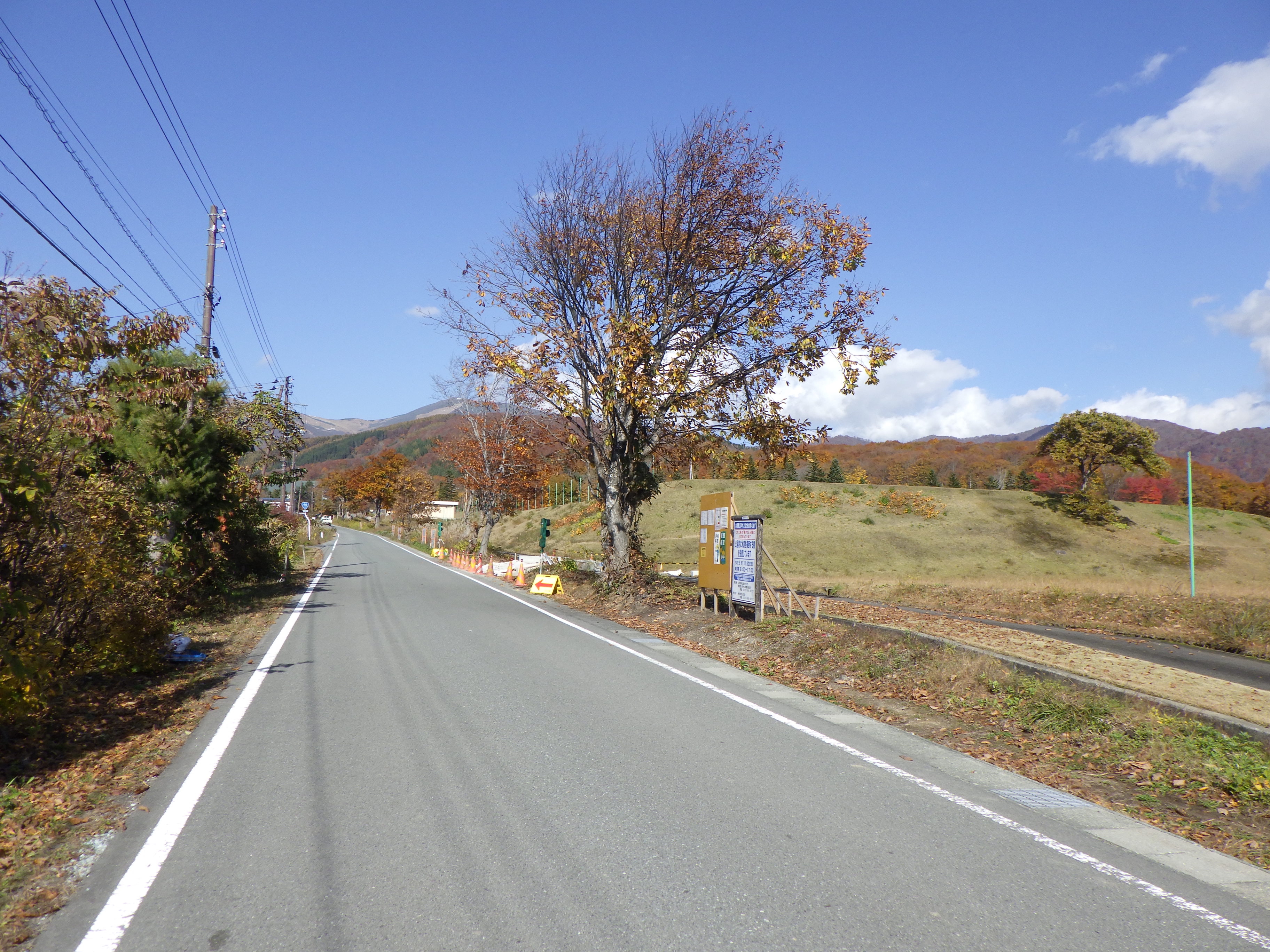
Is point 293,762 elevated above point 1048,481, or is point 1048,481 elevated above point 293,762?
point 1048,481

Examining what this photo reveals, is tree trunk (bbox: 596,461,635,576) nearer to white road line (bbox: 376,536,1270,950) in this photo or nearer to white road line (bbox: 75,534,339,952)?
white road line (bbox: 376,536,1270,950)

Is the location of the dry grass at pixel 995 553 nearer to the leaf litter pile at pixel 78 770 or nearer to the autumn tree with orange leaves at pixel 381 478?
the leaf litter pile at pixel 78 770

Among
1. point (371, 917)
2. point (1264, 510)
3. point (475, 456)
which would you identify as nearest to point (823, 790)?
point (371, 917)

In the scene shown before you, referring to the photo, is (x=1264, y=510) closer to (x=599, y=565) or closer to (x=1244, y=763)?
(x=599, y=565)

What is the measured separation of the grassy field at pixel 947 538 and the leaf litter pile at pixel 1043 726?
1992cm

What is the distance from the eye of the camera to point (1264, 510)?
7275 cm

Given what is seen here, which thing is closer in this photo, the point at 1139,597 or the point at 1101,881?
the point at 1101,881

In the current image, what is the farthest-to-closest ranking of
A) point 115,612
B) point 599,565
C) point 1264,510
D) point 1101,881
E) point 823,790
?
point 1264,510
point 599,565
point 115,612
point 823,790
point 1101,881

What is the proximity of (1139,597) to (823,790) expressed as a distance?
17590 mm

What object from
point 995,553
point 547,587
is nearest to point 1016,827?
point 547,587

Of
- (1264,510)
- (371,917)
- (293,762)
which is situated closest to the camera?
(371,917)

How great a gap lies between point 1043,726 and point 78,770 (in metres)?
8.05

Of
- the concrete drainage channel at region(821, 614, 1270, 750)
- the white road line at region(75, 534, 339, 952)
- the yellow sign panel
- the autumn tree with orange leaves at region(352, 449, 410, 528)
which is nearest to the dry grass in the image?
the yellow sign panel

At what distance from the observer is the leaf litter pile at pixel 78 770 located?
3955mm
